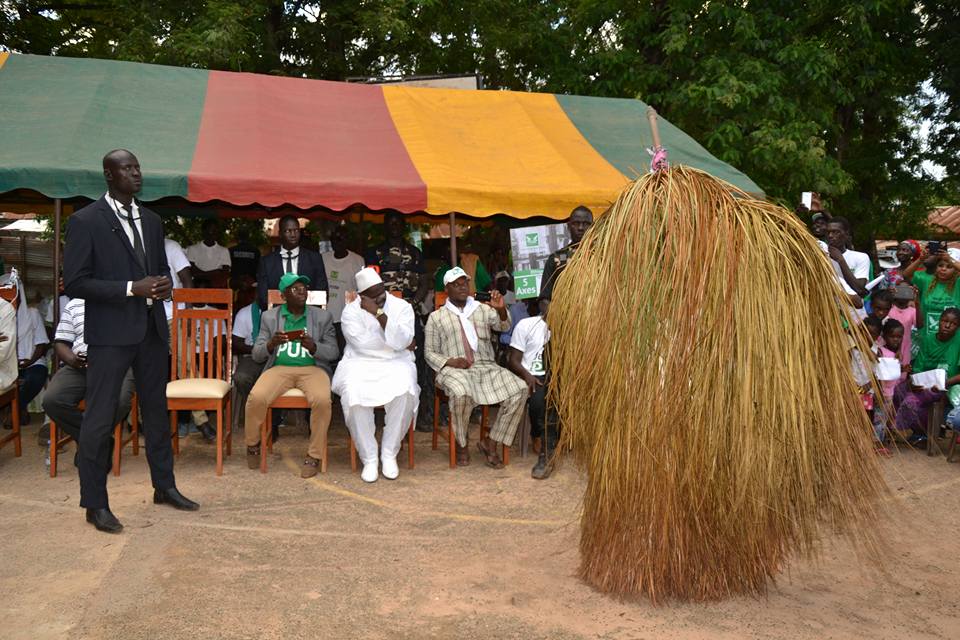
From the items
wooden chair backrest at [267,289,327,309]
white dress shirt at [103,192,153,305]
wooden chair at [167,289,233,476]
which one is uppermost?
white dress shirt at [103,192,153,305]

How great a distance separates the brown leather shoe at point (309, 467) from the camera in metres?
5.89

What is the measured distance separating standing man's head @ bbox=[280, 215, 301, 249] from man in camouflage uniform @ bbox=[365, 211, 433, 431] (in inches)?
33.3

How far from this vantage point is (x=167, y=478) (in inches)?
198

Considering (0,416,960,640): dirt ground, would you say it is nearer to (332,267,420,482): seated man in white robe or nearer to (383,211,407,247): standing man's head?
(332,267,420,482): seated man in white robe

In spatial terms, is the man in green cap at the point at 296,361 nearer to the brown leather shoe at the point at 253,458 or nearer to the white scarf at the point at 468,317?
the brown leather shoe at the point at 253,458

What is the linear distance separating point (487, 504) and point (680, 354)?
2.33 metres

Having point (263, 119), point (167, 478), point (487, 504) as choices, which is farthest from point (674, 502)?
Result: point (263, 119)

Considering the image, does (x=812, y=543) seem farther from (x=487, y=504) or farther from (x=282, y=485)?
(x=282, y=485)

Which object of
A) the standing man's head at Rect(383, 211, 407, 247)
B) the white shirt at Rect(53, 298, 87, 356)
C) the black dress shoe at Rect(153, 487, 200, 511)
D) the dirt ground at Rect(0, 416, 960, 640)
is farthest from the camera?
the standing man's head at Rect(383, 211, 407, 247)

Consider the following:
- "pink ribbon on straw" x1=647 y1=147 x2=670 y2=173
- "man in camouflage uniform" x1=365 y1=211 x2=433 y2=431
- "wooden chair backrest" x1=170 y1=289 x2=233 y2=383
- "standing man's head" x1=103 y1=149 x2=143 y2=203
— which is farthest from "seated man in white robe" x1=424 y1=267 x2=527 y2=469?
"pink ribbon on straw" x1=647 y1=147 x2=670 y2=173

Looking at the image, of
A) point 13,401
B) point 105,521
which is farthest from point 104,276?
point 13,401

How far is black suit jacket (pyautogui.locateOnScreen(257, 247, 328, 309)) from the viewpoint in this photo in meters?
6.93

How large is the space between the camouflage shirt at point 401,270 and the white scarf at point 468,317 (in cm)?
90

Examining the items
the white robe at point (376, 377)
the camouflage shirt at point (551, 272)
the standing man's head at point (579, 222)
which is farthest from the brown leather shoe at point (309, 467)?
the standing man's head at point (579, 222)
